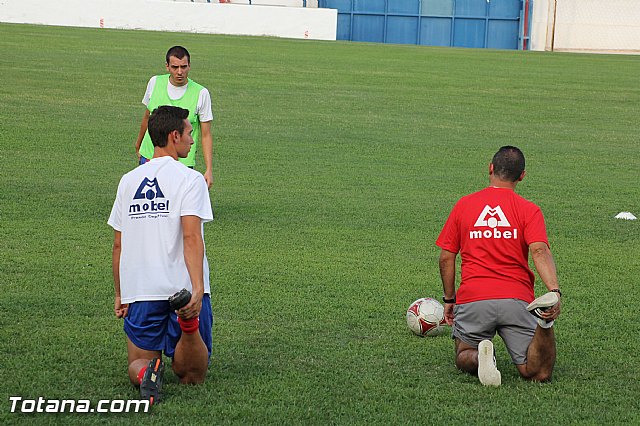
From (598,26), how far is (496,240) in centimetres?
4611

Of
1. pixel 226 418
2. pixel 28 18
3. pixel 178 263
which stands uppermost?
pixel 28 18

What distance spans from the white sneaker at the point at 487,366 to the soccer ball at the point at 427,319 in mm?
1189

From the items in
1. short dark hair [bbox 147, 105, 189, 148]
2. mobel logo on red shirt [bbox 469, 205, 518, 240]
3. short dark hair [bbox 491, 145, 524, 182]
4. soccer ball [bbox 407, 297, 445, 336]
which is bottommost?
soccer ball [bbox 407, 297, 445, 336]

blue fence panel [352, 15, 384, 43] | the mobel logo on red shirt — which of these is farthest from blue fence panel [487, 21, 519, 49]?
the mobel logo on red shirt

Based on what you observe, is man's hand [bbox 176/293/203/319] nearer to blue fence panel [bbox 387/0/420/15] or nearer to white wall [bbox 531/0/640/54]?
white wall [bbox 531/0/640/54]

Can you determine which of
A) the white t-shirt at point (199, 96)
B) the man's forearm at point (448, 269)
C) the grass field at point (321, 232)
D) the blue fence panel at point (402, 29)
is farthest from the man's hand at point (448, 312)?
the blue fence panel at point (402, 29)

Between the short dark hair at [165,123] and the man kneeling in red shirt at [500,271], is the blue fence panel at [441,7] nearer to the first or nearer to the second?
the man kneeling in red shirt at [500,271]

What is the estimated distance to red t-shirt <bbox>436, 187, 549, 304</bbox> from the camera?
6.11 meters

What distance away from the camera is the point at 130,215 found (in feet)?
18.3

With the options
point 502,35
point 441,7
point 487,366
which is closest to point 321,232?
point 487,366

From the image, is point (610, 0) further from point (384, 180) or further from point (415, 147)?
point (384, 180)

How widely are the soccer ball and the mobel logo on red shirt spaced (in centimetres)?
119

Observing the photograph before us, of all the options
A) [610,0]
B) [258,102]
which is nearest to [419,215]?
[258,102]

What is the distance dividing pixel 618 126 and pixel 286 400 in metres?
18.8
